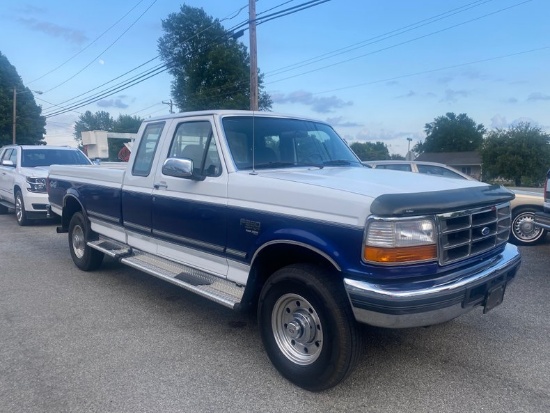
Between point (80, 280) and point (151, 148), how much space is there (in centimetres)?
234

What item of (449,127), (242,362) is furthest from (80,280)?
(449,127)

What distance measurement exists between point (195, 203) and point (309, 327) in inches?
64.3

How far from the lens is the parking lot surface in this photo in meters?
3.33

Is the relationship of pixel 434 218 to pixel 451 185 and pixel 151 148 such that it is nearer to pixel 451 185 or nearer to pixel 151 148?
pixel 451 185

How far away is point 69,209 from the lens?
720cm

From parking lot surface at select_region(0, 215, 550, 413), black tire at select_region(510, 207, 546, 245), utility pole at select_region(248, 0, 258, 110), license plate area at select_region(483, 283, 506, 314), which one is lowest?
parking lot surface at select_region(0, 215, 550, 413)

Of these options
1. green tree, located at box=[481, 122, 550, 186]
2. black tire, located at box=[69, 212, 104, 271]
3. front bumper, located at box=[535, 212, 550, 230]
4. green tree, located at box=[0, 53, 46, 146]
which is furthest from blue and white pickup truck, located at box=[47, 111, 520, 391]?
green tree, located at box=[0, 53, 46, 146]

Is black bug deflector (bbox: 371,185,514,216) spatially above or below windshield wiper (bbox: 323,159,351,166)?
below

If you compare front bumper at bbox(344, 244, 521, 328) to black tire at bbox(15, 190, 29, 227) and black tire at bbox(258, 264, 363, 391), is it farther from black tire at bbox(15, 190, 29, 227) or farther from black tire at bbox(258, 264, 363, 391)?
black tire at bbox(15, 190, 29, 227)

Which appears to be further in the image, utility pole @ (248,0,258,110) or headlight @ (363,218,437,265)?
utility pole @ (248,0,258,110)

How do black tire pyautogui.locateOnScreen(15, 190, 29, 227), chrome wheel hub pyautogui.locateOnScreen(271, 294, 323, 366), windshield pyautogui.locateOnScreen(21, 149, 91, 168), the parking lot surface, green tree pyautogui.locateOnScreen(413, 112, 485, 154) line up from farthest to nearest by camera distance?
green tree pyautogui.locateOnScreen(413, 112, 485, 154)
windshield pyautogui.locateOnScreen(21, 149, 91, 168)
black tire pyautogui.locateOnScreen(15, 190, 29, 227)
chrome wheel hub pyautogui.locateOnScreen(271, 294, 323, 366)
the parking lot surface

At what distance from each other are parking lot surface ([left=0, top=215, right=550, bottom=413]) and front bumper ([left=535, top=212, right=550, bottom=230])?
5.67 ft

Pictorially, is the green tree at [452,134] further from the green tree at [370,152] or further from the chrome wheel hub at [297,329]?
the chrome wheel hub at [297,329]

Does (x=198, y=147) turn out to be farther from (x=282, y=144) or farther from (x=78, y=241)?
(x=78, y=241)
